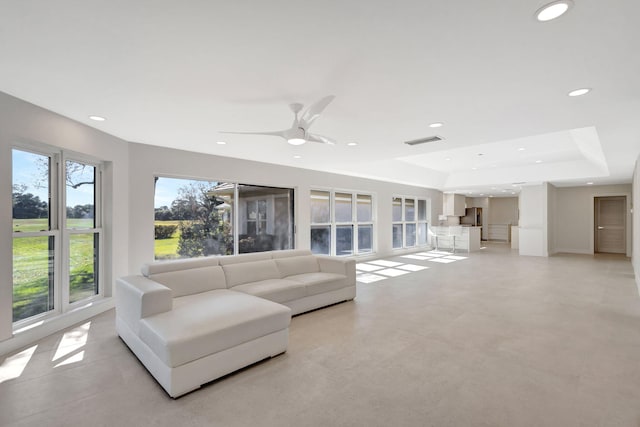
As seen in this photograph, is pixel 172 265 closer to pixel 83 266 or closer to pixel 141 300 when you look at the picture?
pixel 141 300

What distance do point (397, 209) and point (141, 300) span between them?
8958mm

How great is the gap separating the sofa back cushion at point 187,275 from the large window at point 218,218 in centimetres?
184

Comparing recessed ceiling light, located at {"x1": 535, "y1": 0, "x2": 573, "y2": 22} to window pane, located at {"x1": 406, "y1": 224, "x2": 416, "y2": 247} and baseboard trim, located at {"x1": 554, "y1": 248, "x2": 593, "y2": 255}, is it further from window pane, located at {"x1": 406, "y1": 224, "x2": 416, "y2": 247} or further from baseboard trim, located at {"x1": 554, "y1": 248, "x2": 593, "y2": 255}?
baseboard trim, located at {"x1": 554, "y1": 248, "x2": 593, "y2": 255}

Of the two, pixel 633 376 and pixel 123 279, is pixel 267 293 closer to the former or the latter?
pixel 123 279

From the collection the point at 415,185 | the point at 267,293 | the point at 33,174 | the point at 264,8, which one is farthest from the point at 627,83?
the point at 415,185

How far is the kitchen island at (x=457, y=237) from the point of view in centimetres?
1099

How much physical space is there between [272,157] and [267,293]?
3.15 meters

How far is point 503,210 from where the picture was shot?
15055 mm

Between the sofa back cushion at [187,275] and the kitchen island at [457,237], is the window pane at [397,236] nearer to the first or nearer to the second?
the kitchen island at [457,237]

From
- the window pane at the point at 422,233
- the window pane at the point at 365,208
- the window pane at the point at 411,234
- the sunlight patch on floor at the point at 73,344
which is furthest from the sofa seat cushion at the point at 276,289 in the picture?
the window pane at the point at 422,233

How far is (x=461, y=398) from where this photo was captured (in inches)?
87.0

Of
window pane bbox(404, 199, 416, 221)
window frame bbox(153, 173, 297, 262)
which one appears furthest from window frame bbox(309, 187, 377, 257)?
window pane bbox(404, 199, 416, 221)

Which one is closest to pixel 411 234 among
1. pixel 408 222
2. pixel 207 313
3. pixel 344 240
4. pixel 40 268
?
pixel 408 222

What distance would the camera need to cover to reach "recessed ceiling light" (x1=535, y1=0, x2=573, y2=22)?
1.66 m
